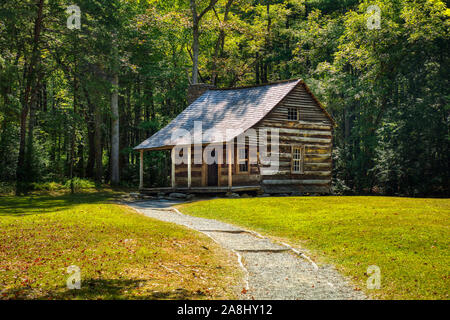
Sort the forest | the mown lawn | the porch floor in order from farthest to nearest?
1. the forest
2. the porch floor
3. the mown lawn

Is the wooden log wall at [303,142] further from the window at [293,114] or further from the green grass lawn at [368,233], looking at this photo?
the green grass lawn at [368,233]

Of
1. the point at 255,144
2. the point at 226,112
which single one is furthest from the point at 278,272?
the point at 226,112

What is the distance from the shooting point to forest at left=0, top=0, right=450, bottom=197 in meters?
28.2

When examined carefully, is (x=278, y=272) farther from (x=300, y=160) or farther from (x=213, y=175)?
(x=300, y=160)

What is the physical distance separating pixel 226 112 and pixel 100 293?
75.9 feet

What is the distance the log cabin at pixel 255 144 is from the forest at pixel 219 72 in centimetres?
625

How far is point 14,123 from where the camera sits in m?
33.0

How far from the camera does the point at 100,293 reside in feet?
24.8

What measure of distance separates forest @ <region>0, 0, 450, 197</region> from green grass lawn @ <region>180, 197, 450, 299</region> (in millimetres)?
12927

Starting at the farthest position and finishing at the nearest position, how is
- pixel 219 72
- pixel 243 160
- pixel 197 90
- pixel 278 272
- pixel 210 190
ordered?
1. pixel 219 72
2. pixel 197 90
3. pixel 243 160
4. pixel 210 190
5. pixel 278 272

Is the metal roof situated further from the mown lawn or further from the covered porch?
the mown lawn

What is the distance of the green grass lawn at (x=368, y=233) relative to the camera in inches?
352

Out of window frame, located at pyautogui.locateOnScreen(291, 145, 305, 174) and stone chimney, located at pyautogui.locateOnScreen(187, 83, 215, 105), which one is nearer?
window frame, located at pyautogui.locateOnScreen(291, 145, 305, 174)

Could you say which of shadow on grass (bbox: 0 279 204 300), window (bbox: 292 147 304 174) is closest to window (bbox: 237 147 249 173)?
window (bbox: 292 147 304 174)
